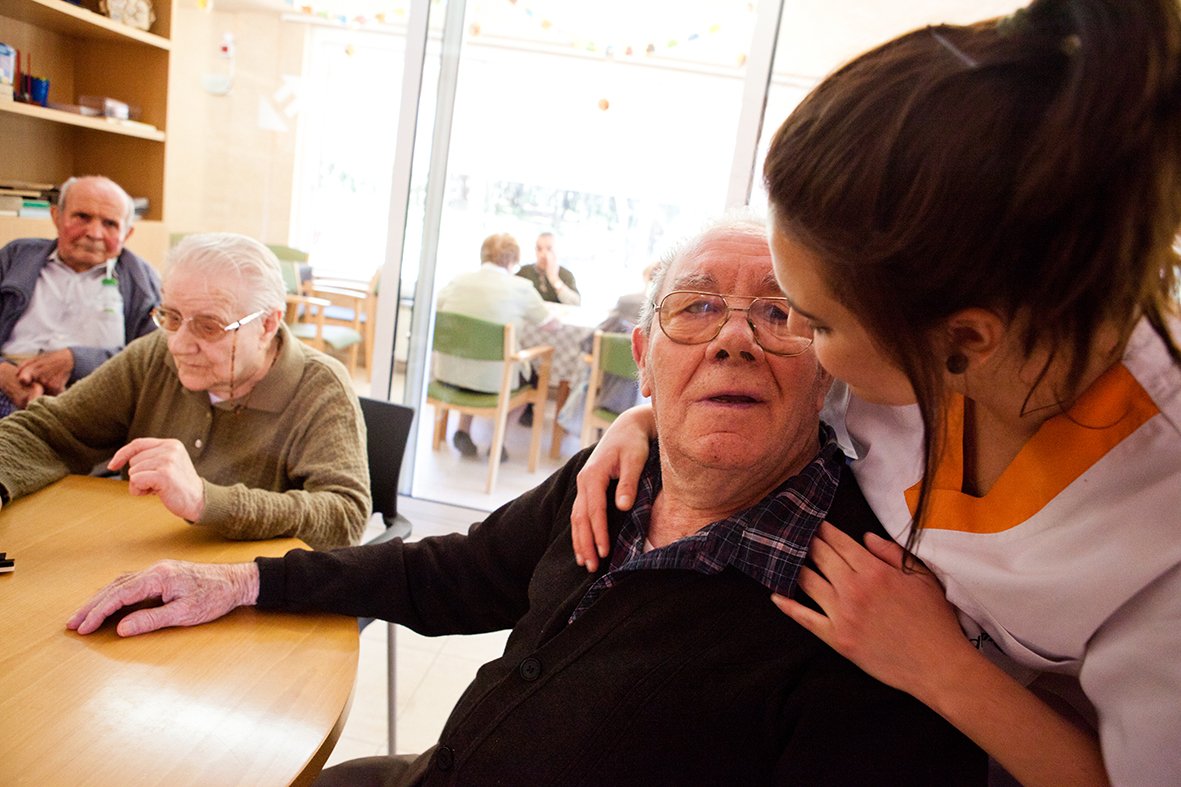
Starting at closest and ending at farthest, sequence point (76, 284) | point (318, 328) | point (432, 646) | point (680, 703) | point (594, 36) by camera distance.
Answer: point (680, 703) → point (432, 646) → point (76, 284) → point (594, 36) → point (318, 328)

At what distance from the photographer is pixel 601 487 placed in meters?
1.35

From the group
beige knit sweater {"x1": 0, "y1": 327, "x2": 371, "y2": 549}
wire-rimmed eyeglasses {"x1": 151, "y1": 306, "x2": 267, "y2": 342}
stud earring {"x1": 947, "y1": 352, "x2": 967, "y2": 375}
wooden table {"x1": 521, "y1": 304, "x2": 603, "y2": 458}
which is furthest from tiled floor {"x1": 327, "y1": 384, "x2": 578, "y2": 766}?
stud earring {"x1": 947, "y1": 352, "x2": 967, "y2": 375}

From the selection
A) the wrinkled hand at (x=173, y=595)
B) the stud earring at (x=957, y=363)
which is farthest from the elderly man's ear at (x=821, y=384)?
the wrinkled hand at (x=173, y=595)

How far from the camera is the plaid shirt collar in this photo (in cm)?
111

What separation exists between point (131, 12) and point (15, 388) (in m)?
2.06

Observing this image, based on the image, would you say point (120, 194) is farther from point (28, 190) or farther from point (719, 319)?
point (719, 319)

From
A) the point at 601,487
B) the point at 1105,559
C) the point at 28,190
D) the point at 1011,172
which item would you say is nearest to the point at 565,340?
the point at 28,190

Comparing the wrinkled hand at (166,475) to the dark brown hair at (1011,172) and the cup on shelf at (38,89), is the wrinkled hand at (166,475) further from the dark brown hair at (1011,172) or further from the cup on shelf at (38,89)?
the cup on shelf at (38,89)

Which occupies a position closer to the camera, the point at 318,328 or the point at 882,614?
the point at 882,614

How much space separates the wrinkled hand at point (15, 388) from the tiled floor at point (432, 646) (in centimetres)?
145

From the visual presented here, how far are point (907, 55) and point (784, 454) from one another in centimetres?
68

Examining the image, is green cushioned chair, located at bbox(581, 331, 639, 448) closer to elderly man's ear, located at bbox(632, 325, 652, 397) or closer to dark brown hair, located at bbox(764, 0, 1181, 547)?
elderly man's ear, located at bbox(632, 325, 652, 397)

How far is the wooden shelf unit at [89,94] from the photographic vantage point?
364cm

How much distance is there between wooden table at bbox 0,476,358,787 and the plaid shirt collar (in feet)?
1.38
